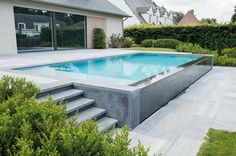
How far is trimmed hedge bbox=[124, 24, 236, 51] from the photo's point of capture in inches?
706

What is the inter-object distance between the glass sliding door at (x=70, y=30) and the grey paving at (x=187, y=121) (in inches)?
453

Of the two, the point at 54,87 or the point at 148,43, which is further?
the point at 148,43

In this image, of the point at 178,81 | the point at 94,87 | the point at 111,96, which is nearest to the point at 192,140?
the point at 111,96

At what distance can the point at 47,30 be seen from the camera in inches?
590

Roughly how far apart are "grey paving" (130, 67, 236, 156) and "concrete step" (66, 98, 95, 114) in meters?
1.11

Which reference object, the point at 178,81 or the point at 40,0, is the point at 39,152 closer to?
the point at 178,81

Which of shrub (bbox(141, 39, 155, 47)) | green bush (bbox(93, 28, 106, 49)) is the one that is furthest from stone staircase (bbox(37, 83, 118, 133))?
shrub (bbox(141, 39, 155, 47))

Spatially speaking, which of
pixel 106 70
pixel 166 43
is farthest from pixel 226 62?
pixel 106 70

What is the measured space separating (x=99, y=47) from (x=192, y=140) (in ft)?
51.2

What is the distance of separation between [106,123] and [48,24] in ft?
41.1

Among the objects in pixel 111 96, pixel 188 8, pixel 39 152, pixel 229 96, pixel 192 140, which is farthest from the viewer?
pixel 188 8

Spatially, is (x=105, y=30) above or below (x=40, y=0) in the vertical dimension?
below

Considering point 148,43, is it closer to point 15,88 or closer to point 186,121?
point 186,121

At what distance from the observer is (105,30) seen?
2017 centimetres
